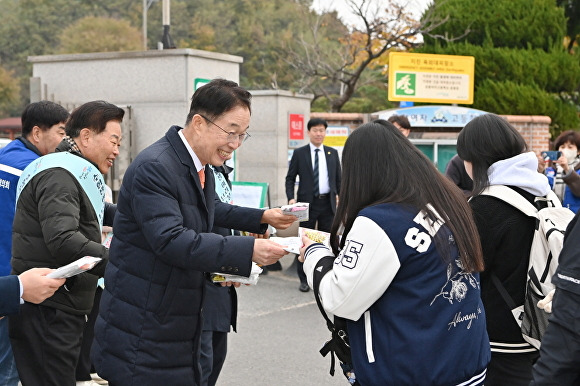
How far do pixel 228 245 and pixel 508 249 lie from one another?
4.57 ft

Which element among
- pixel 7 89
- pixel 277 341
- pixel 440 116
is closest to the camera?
pixel 277 341

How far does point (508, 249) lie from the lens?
343 cm

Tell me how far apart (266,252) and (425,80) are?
612 inches

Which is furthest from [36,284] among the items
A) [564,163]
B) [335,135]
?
[335,135]

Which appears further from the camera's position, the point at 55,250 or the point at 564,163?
the point at 564,163

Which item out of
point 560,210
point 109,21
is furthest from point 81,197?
point 109,21

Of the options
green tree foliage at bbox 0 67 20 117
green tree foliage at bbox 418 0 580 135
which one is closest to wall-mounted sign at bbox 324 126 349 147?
green tree foliage at bbox 418 0 580 135

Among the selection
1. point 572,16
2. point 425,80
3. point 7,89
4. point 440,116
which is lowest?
point 440,116

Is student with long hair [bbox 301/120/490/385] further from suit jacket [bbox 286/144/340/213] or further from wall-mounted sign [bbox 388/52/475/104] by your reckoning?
wall-mounted sign [bbox 388/52/475/104]

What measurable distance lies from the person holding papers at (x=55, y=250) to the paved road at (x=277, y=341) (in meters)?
2.10

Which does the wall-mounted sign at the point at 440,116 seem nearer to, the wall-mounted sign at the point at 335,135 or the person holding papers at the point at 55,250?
the wall-mounted sign at the point at 335,135

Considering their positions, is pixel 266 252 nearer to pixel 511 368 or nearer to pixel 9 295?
pixel 9 295

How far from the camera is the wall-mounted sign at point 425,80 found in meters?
17.7

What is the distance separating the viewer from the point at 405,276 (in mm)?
2559
